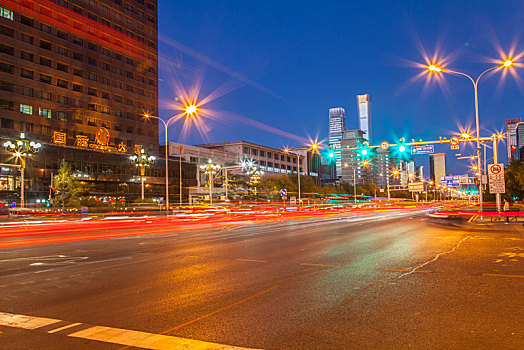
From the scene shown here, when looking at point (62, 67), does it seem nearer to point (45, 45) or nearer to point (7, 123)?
point (45, 45)

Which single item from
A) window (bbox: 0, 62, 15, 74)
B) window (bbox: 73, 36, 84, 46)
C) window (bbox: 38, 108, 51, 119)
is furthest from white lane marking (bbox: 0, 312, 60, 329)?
window (bbox: 73, 36, 84, 46)

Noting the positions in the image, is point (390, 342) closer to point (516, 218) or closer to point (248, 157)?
point (516, 218)

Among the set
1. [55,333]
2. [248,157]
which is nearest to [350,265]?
[55,333]

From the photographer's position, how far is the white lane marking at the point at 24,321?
5.76 metres

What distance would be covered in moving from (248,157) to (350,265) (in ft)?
364

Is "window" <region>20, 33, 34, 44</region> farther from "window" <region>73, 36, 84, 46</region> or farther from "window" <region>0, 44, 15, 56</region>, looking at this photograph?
"window" <region>73, 36, 84, 46</region>

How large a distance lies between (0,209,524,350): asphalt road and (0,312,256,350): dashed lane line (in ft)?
0.08

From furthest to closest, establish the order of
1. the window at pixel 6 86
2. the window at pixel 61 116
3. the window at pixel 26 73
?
the window at pixel 61 116
the window at pixel 26 73
the window at pixel 6 86

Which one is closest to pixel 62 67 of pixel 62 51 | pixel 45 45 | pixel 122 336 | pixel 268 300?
pixel 62 51

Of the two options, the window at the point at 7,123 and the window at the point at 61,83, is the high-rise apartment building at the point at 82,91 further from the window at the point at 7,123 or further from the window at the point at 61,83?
the window at the point at 61,83

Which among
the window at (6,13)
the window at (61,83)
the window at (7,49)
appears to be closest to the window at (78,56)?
the window at (61,83)

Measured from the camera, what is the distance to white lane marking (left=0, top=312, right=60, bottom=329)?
18.9 ft

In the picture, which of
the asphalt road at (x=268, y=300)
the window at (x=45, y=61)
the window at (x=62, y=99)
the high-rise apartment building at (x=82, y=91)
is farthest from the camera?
the window at (x=62, y=99)

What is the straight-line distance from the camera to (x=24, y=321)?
5969mm
